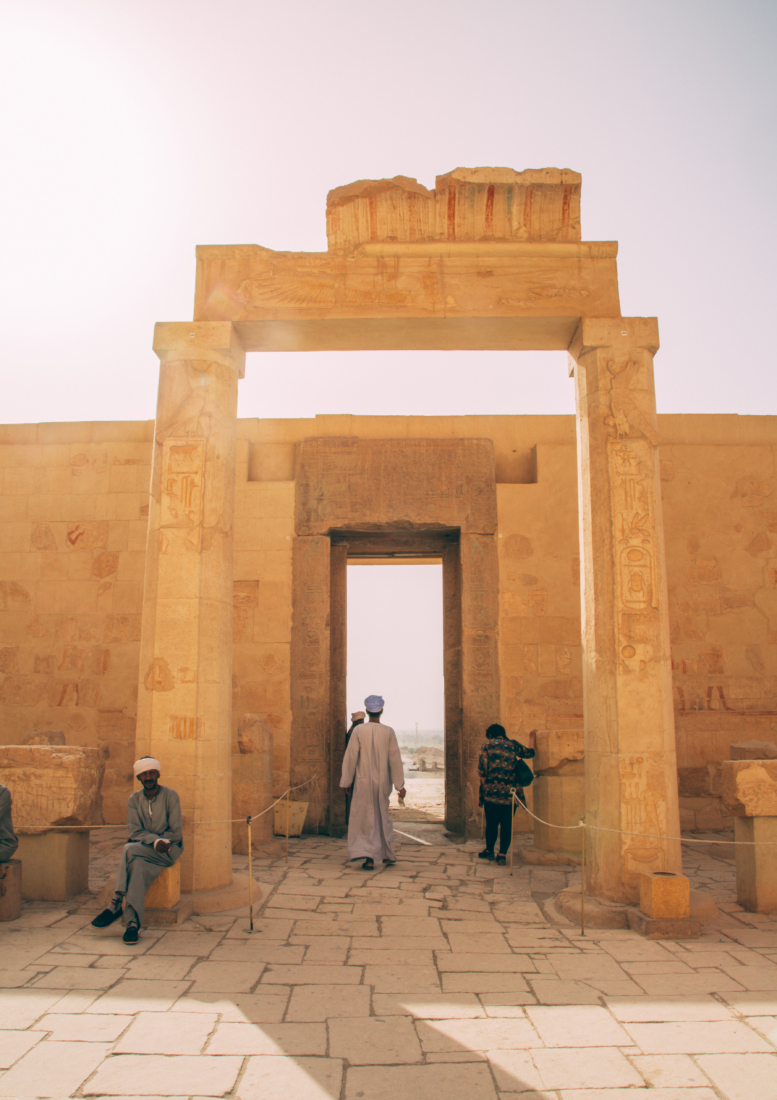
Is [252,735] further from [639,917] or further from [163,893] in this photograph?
[639,917]

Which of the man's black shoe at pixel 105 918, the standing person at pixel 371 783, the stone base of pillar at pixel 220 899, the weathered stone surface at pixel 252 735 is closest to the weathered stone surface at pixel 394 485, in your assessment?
the weathered stone surface at pixel 252 735

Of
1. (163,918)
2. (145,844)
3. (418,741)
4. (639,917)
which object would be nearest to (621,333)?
(639,917)

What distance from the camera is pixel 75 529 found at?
369 inches

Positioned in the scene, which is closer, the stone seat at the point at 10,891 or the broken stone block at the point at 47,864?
the stone seat at the point at 10,891

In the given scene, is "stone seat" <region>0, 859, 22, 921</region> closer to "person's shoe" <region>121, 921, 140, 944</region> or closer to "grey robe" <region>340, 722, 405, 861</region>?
"person's shoe" <region>121, 921, 140, 944</region>

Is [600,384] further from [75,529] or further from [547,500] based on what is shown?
[75,529]

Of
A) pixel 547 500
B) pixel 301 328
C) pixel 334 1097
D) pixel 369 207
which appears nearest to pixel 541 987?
pixel 334 1097

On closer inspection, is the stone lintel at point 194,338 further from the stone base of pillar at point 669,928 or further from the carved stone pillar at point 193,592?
the stone base of pillar at point 669,928

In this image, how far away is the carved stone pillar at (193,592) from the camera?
5.40 metres

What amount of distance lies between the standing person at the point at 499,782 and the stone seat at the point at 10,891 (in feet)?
12.5

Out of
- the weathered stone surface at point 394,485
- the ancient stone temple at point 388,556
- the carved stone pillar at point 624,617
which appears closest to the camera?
the carved stone pillar at point 624,617

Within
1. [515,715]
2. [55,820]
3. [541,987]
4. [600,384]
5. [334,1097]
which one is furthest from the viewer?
[515,715]

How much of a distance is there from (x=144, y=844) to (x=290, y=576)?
4518 millimetres

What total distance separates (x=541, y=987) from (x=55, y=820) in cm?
341
